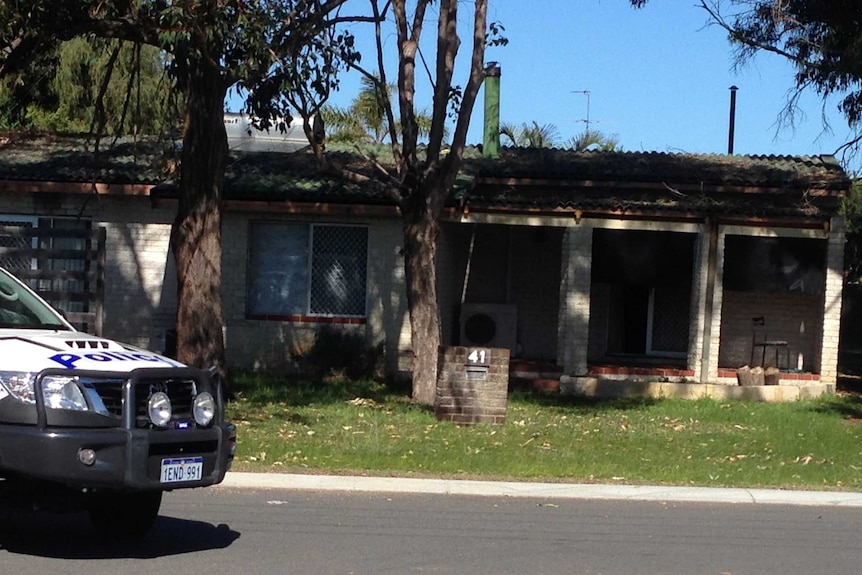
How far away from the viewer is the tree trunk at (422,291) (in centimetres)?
1733

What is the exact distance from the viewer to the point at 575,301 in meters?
20.1

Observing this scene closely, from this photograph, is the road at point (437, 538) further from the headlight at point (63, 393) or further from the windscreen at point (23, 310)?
the windscreen at point (23, 310)

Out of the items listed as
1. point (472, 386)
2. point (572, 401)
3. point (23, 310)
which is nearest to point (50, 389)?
point (23, 310)

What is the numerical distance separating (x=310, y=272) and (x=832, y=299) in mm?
8524

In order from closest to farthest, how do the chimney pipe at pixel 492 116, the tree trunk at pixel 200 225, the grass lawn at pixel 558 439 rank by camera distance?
the grass lawn at pixel 558 439
the tree trunk at pixel 200 225
the chimney pipe at pixel 492 116

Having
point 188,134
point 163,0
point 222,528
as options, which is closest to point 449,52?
point 188,134

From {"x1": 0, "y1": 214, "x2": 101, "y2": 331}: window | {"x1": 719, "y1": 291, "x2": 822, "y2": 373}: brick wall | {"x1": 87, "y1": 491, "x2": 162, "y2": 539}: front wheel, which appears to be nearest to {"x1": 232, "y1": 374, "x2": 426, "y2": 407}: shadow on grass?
{"x1": 0, "y1": 214, "x2": 101, "y2": 331}: window

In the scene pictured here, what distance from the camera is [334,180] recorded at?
20688mm

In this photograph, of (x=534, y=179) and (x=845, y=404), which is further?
(x=534, y=179)

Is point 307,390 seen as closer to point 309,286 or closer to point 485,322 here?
point 309,286

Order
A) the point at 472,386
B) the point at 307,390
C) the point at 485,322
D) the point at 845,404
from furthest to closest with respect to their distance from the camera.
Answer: the point at 485,322 < the point at 845,404 < the point at 307,390 < the point at 472,386

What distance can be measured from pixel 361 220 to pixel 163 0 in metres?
7.93

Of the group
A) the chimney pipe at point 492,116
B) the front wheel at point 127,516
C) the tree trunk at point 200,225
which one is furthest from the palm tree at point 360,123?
the front wheel at point 127,516

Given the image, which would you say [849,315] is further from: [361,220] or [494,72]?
[361,220]
